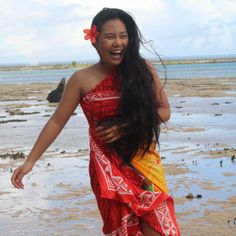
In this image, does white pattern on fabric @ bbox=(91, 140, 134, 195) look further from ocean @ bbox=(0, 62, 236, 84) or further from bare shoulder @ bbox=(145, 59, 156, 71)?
ocean @ bbox=(0, 62, 236, 84)

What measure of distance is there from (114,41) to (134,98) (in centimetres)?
36

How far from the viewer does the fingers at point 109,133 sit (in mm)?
3574

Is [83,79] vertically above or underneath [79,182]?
above

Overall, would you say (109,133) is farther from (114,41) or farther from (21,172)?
(21,172)

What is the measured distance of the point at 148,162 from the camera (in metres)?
3.68

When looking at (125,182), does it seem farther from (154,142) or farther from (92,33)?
(92,33)

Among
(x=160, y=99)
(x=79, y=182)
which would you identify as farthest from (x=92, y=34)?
(x=79, y=182)

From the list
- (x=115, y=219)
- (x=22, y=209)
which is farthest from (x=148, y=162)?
(x=22, y=209)

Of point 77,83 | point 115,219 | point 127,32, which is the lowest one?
point 115,219

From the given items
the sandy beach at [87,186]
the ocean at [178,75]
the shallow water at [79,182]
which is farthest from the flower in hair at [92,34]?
the ocean at [178,75]

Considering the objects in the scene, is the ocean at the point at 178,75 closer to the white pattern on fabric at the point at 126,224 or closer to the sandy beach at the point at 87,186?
the sandy beach at the point at 87,186

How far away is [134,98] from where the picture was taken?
357 centimetres

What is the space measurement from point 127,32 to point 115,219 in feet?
3.69

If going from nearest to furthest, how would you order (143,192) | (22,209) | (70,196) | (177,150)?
(143,192), (22,209), (70,196), (177,150)
